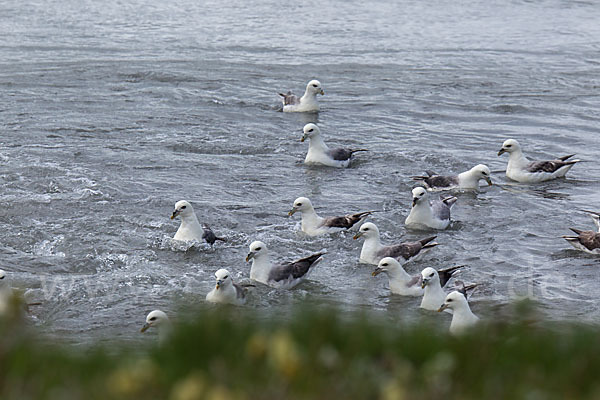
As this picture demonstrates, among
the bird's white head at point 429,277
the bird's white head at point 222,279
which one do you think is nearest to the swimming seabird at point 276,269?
the bird's white head at point 222,279

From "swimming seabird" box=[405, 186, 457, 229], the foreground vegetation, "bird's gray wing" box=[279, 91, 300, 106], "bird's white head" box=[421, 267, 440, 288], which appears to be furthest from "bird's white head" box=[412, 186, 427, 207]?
the foreground vegetation

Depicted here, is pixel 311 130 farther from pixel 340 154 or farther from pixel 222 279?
pixel 222 279

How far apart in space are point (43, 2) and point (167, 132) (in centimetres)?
1792

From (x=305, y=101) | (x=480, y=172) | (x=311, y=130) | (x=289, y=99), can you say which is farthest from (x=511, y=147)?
(x=289, y=99)

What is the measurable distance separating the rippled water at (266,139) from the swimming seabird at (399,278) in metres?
0.27

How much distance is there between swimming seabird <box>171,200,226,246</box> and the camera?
13953 mm

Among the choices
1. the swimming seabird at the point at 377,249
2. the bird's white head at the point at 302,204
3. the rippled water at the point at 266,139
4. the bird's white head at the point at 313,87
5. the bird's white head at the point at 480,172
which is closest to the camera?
the rippled water at the point at 266,139

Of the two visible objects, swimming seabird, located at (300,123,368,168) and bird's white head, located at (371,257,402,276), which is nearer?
bird's white head, located at (371,257,402,276)

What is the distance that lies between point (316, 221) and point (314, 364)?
1056cm

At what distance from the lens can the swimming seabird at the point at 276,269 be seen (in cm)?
1273

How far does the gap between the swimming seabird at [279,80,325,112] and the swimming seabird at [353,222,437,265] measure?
10119 millimetres

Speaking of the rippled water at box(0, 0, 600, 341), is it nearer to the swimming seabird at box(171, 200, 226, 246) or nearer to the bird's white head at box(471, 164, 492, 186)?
the swimming seabird at box(171, 200, 226, 246)

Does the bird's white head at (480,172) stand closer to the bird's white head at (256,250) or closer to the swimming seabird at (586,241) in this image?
the swimming seabird at (586,241)

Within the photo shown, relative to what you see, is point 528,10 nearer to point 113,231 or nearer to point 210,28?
point 210,28
